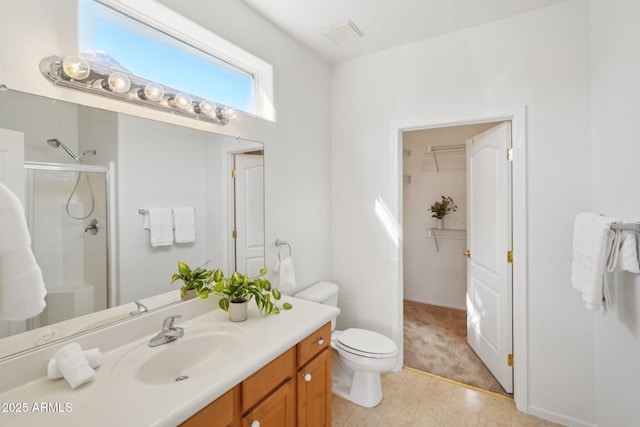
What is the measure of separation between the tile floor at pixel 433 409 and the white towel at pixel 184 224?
1.50 metres

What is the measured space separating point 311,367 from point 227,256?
2.54 feet

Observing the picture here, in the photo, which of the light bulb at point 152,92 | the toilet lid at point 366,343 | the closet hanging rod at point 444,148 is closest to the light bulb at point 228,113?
the light bulb at point 152,92

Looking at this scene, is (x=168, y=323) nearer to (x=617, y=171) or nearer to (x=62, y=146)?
(x=62, y=146)

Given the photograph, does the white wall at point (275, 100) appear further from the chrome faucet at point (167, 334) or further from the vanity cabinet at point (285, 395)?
the vanity cabinet at point (285, 395)

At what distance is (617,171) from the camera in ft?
4.74

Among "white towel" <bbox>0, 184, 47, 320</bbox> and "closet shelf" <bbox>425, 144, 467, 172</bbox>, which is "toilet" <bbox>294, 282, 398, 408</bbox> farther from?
"closet shelf" <bbox>425, 144, 467, 172</bbox>

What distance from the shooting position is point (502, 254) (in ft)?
6.72

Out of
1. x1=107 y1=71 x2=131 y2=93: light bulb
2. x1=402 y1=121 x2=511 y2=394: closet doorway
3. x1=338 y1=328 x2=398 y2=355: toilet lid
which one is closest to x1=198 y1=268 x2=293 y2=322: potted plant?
x1=338 y1=328 x2=398 y2=355: toilet lid

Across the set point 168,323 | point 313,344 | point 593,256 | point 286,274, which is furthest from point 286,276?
point 593,256

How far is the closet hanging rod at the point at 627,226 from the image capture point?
123 centimetres

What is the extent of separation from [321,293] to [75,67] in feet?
6.15

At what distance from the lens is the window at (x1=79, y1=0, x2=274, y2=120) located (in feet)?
4.12

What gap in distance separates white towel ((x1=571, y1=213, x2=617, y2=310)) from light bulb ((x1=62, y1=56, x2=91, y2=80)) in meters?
2.29

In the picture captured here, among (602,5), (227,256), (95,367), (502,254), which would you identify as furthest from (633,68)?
(95,367)
